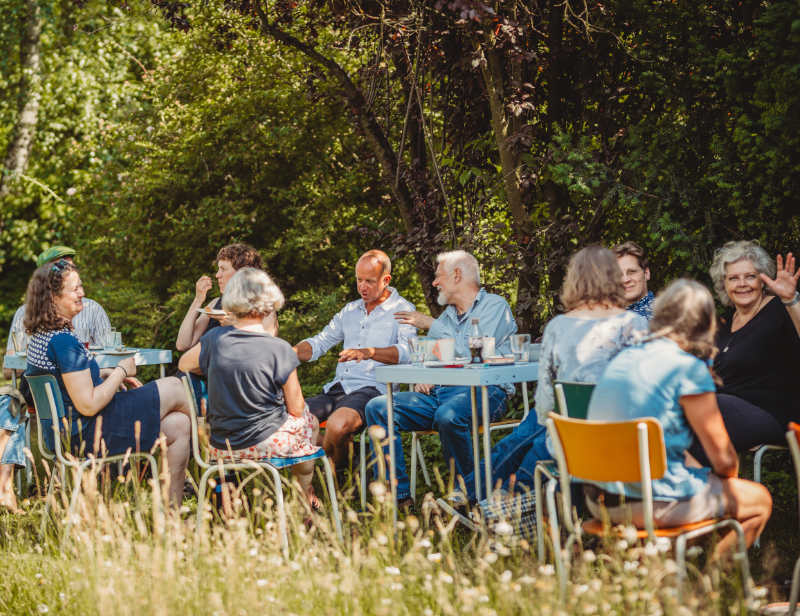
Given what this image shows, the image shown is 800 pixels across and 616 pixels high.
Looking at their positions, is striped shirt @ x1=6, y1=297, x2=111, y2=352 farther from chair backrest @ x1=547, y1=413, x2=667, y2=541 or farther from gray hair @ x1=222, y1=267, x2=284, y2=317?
chair backrest @ x1=547, y1=413, x2=667, y2=541

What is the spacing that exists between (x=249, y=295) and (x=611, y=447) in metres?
1.83

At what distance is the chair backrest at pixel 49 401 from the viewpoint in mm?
4082

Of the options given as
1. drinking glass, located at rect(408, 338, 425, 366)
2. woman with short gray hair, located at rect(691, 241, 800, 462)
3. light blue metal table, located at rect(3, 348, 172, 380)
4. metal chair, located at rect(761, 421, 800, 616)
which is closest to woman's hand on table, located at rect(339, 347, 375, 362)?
drinking glass, located at rect(408, 338, 425, 366)

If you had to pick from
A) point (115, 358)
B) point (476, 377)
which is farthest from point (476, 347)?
point (115, 358)

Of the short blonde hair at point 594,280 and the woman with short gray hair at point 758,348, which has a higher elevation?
A: the short blonde hair at point 594,280

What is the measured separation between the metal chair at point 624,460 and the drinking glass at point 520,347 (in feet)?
4.33

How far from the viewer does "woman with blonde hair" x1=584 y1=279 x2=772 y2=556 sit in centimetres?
286

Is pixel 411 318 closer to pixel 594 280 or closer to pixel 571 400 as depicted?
pixel 594 280

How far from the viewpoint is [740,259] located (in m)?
4.23

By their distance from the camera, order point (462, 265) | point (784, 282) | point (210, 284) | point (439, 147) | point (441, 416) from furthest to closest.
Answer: point (439, 147), point (210, 284), point (462, 265), point (441, 416), point (784, 282)

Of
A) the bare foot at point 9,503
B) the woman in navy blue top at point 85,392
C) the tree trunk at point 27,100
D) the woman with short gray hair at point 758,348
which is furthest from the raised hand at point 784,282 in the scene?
the tree trunk at point 27,100

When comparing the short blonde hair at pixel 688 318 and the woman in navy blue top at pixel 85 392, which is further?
the woman in navy blue top at pixel 85 392

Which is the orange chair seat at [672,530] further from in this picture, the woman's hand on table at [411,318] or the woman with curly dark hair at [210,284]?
the woman with curly dark hair at [210,284]

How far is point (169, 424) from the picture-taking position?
461cm
